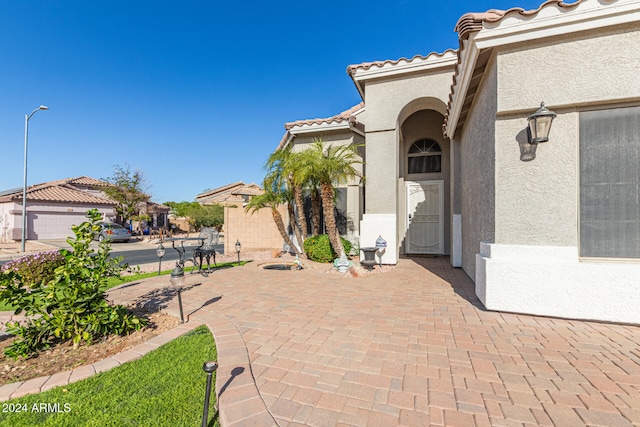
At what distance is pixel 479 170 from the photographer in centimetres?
574

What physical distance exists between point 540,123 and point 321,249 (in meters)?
7.28

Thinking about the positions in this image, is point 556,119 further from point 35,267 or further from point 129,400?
point 35,267

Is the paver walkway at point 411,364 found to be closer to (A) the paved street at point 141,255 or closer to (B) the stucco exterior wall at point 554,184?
(B) the stucco exterior wall at point 554,184

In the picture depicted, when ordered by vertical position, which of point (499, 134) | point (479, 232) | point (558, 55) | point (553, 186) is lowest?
point (479, 232)

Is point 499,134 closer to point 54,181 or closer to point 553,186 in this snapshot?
point 553,186

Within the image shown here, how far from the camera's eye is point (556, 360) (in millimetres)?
3062

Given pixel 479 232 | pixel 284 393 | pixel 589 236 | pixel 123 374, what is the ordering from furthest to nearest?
pixel 479 232 → pixel 589 236 → pixel 123 374 → pixel 284 393

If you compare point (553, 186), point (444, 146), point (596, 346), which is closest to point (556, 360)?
point (596, 346)

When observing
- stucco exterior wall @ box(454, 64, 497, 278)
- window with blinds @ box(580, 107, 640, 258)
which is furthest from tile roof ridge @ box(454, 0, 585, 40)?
window with blinds @ box(580, 107, 640, 258)

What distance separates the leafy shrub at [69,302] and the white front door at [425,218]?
32.9 feet

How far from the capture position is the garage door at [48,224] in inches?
884

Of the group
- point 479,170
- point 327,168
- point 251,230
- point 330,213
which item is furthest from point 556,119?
point 251,230

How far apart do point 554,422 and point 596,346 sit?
192cm

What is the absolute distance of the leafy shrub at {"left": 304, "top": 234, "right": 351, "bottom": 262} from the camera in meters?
10.0
